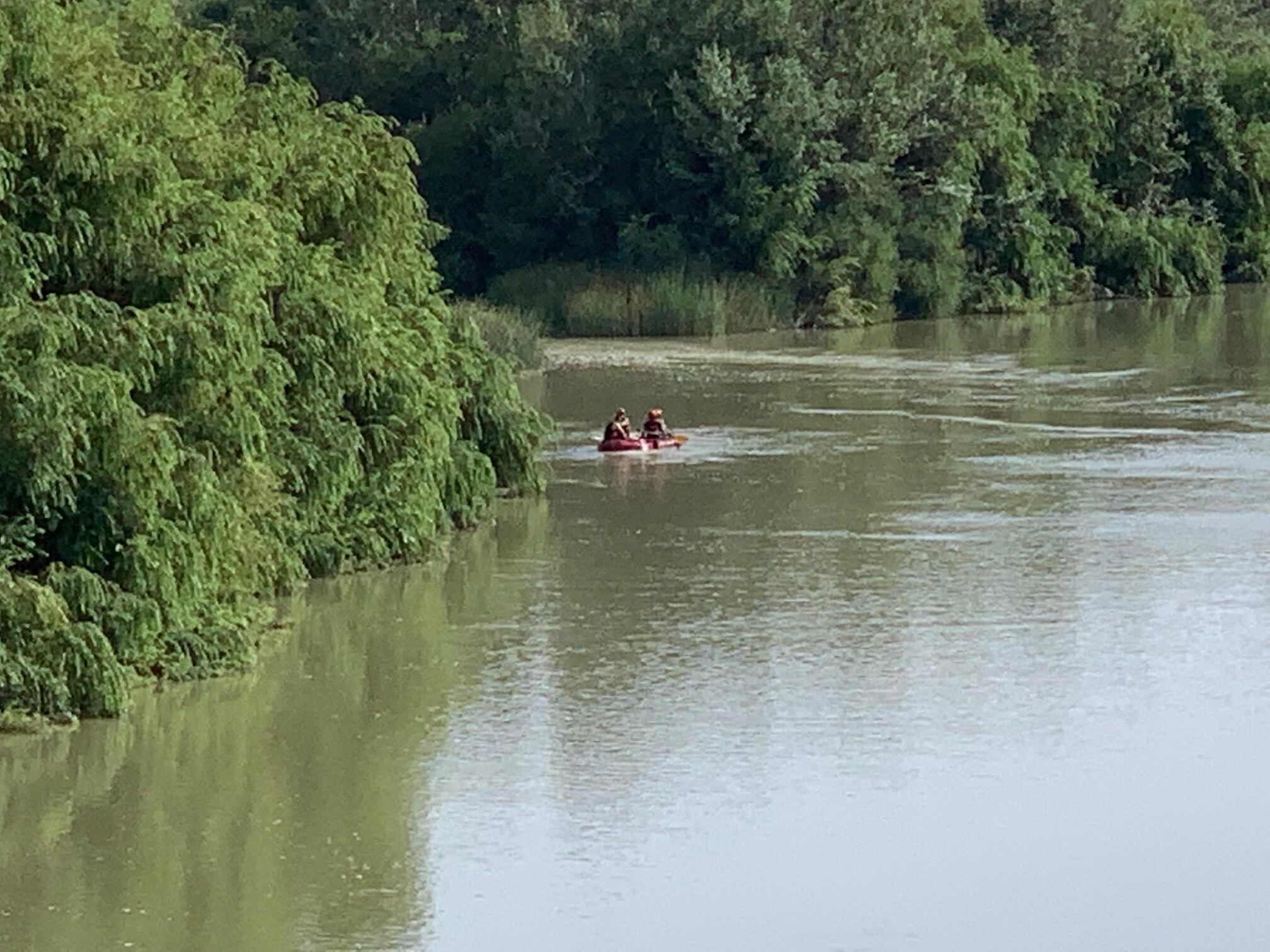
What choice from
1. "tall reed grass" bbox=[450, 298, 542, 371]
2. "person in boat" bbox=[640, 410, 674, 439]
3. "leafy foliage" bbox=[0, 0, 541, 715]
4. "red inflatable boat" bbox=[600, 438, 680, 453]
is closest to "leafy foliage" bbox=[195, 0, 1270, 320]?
"tall reed grass" bbox=[450, 298, 542, 371]

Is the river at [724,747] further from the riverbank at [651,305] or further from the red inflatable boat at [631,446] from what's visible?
the riverbank at [651,305]

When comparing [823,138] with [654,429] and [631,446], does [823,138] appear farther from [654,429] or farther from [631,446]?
[631,446]

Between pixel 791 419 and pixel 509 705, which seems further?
pixel 791 419

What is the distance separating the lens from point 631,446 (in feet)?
107

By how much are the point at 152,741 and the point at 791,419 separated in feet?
67.6

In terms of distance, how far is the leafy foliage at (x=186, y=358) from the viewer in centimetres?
1761

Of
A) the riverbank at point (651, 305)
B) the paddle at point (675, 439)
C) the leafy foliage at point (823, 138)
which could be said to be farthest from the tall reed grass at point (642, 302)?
the paddle at point (675, 439)

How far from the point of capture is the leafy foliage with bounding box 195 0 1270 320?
57.3m

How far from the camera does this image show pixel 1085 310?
63.3m

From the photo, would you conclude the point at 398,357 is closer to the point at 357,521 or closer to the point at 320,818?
the point at 357,521

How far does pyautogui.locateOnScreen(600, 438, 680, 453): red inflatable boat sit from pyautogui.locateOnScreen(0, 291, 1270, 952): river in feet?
7.16

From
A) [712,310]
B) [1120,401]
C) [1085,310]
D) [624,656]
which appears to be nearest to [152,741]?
[624,656]

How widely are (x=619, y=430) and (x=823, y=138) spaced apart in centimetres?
2712

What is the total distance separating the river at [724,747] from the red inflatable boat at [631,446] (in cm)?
218
